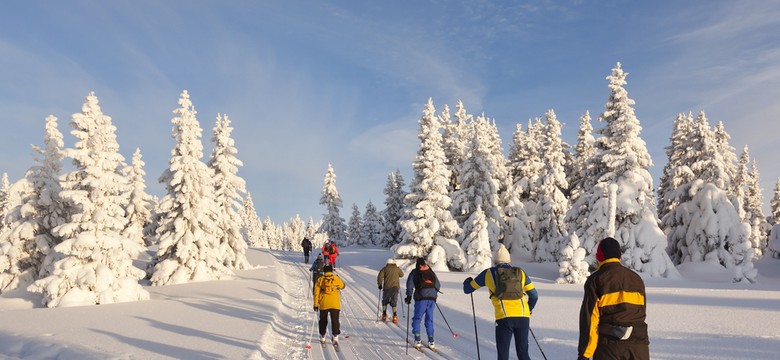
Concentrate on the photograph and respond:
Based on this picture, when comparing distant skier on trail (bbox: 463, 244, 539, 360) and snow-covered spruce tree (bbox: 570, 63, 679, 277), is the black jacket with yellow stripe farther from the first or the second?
snow-covered spruce tree (bbox: 570, 63, 679, 277)

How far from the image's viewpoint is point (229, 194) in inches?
1367

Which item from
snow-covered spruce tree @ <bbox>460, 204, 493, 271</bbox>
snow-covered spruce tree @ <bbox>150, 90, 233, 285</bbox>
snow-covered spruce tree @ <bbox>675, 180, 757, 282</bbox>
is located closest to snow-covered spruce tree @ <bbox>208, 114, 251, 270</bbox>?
snow-covered spruce tree @ <bbox>150, 90, 233, 285</bbox>

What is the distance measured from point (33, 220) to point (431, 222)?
2383 centimetres

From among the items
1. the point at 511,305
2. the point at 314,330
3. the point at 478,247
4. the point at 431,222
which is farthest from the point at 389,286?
the point at 478,247

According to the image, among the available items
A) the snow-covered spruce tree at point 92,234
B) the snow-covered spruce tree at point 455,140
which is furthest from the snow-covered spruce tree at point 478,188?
the snow-covered spruce tree at point 92,234

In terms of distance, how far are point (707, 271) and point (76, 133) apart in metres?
38.7

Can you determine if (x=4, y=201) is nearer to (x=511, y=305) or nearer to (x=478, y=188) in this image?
(x=478, y=188)

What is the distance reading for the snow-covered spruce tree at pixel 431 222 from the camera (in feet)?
99.5

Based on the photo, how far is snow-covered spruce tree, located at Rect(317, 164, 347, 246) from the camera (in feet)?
208

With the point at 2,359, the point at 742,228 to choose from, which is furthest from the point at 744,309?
the point at 742,228

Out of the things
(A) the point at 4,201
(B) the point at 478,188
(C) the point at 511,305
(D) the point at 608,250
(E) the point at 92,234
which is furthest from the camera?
(A) the point at 4,201

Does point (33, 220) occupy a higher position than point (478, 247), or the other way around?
point (33, 220)

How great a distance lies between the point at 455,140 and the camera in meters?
41.2

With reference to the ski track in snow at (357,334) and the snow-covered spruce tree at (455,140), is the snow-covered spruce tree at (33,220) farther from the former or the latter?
the snow-covered spruce tree at (455,140)
